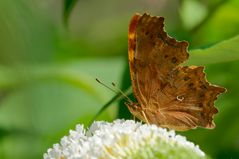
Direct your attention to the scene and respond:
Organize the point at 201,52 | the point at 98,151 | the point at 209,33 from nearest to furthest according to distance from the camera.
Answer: the point at 98,151, the point at 201,52, the point at 209,33

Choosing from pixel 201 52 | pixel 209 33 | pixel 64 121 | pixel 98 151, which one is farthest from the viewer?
pixel 64 121

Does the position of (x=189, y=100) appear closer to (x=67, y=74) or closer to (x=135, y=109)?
(x=135, y=109)

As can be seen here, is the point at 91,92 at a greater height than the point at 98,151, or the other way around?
the point at 91,92

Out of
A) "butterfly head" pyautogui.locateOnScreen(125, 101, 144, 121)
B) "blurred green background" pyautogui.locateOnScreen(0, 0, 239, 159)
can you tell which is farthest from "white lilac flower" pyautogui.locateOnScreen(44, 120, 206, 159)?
"blurred green background" pyautogui.locateOnScreen(0, 0, 239, 159)

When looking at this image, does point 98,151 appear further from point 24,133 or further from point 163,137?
point 24,133

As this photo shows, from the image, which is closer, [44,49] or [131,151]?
[131,151]

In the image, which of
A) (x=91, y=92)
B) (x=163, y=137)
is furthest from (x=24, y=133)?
(x=163, y=137)
